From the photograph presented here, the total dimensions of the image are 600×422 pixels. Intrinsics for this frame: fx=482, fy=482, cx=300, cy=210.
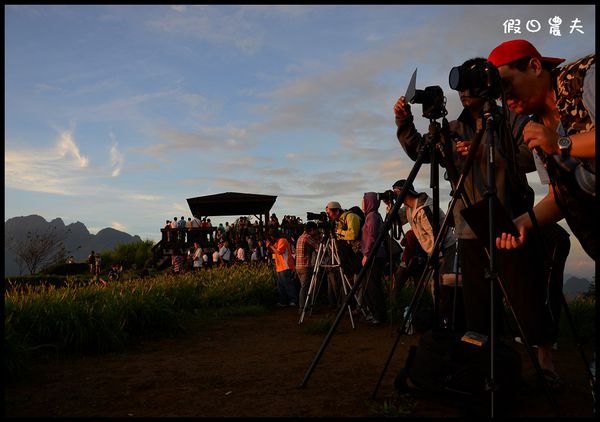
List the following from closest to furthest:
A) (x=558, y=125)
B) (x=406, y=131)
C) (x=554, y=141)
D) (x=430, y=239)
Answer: (x=554, y=141)
(x=558, y=125)
(x=406, y=131)
(x=430, y=239)

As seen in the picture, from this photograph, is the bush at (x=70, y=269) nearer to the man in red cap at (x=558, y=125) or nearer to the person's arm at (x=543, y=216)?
the person's arm at (x=543, y=216)

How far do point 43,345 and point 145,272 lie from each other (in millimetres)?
19398

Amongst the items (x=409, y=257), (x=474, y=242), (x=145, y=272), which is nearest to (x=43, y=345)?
(x=474, y=242)

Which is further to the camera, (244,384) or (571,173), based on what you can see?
(244,384)

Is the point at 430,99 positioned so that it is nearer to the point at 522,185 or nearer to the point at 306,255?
the point at 522,185

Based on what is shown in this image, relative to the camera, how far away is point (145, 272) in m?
24.3

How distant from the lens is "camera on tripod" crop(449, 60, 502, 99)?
8.89 ft

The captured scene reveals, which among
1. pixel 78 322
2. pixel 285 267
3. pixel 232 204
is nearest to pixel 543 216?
pixel 78 322

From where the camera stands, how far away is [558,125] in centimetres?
255

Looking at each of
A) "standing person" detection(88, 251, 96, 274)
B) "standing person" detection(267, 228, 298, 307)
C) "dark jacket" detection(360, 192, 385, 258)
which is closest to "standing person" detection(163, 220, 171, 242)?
"standing person" detection(88, 251, 96, 274)

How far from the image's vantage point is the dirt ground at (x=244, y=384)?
3.44 meters

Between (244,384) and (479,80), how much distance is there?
3.10 metres

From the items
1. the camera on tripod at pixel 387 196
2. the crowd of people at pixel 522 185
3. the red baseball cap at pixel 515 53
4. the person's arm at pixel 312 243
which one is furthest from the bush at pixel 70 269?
the red baseball cap at pixel 515 53

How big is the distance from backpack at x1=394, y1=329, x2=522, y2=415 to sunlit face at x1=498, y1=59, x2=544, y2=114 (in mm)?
1513
